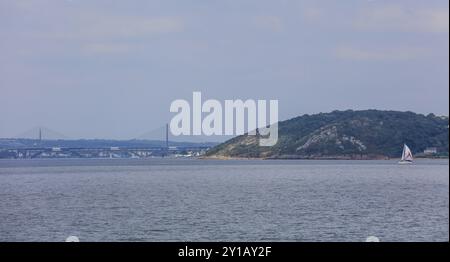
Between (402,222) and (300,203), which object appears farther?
(300,203)

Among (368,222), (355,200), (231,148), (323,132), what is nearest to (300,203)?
(355,200)

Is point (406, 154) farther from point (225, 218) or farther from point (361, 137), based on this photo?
point (225, 218)

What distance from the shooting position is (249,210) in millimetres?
38219

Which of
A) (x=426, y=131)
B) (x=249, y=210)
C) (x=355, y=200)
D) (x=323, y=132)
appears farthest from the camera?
(x=323, y=132)

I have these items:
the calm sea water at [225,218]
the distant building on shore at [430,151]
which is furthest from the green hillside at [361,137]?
the calm sea water at [225,218]

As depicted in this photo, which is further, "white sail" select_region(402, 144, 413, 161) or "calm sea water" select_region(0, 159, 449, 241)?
"white sail" select_region(402, 144, 413, 161)

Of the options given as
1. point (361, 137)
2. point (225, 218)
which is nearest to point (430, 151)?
point (361, 137)

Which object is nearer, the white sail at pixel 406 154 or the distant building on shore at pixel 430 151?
the white sail at pixel 406 154

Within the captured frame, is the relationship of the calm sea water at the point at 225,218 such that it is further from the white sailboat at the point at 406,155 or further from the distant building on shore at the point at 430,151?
the distant building on shore at the point at 430,151

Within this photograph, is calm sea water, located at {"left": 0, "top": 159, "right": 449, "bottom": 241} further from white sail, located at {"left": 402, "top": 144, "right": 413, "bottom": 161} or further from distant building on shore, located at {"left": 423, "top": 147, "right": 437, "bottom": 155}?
distant building on shore, located at {"left": 423, "top": 147, "right": 437, "bottom": 155}

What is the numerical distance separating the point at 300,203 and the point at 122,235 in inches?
708

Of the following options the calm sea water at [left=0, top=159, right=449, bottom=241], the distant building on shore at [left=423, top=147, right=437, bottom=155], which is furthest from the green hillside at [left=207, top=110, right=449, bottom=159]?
the calm sea water at [left=0, top=159, right=449, bottom=241]

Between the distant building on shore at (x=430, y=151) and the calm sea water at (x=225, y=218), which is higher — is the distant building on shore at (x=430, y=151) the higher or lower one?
the higher one
